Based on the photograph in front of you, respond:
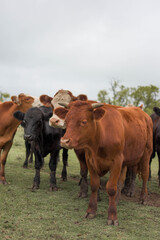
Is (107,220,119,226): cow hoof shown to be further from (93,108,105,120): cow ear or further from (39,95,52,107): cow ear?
(39,95,52,107): cow ear

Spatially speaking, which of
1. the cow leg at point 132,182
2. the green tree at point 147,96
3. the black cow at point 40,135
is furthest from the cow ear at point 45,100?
the green tree at point 147,96

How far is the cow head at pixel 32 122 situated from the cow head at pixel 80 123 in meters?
1.67

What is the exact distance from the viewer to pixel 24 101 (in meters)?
6.26

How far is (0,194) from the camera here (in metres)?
5.07

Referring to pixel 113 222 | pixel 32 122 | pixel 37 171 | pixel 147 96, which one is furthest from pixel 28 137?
pixel 147 96

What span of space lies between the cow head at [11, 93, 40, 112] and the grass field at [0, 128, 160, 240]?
1770mm

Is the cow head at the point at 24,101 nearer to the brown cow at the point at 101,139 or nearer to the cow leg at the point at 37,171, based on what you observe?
the cow leg at the point at 37,171

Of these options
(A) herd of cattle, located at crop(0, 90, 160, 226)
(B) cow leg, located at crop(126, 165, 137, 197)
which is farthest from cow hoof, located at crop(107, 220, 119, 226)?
(B) cow leg, located at crop(126, 165, 137, 197)

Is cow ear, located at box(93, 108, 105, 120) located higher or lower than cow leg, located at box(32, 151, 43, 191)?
higher

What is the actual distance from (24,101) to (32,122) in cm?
109

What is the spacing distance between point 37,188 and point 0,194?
0.90m

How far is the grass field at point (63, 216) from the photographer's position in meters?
3.48

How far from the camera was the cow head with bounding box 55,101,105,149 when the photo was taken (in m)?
3.57

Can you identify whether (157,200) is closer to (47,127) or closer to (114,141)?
(114,141)
